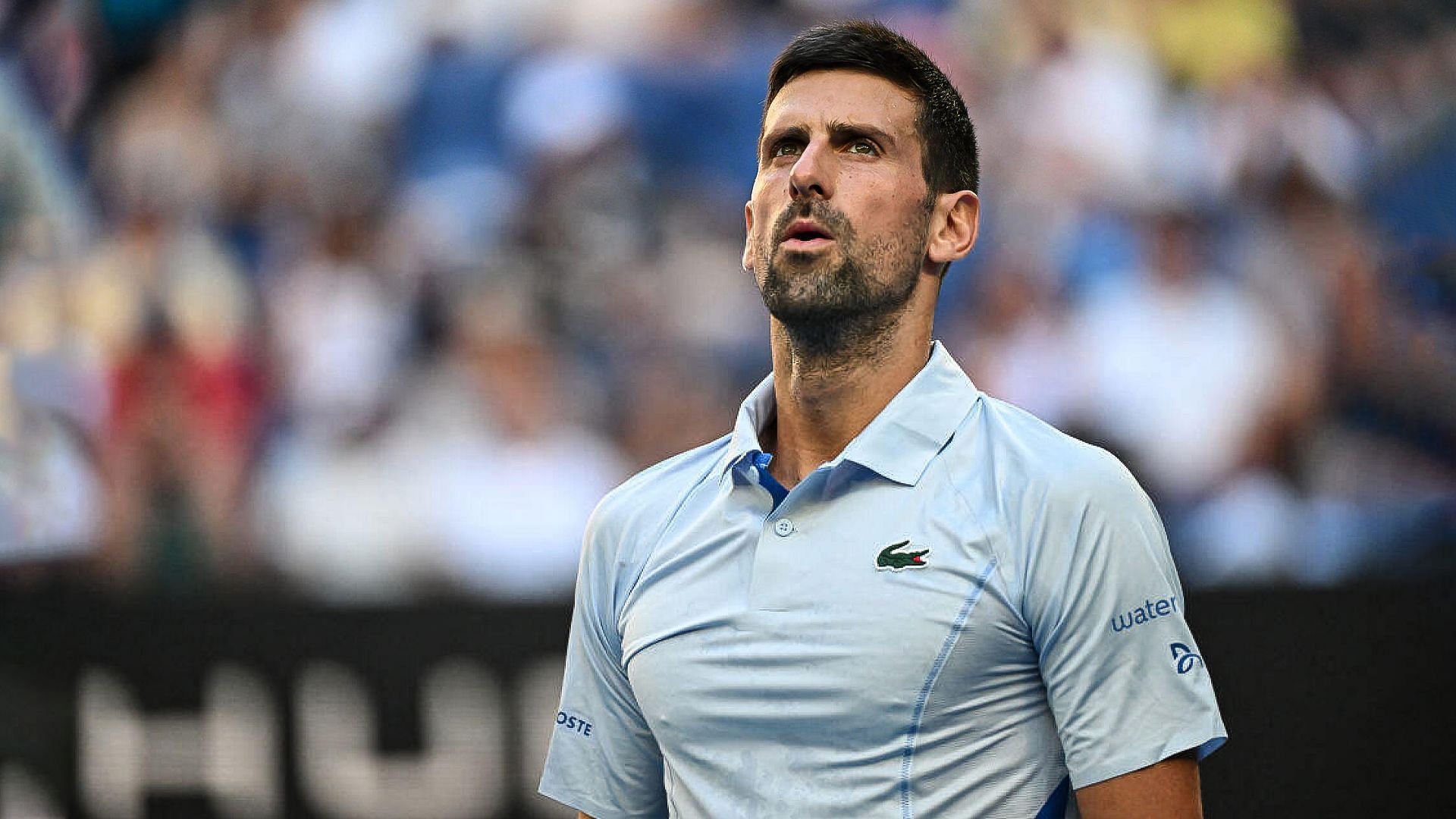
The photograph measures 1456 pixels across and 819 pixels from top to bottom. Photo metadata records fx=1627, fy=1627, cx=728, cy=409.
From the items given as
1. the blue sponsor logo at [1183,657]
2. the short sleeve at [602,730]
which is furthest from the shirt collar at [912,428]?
the blue sponsor logo at [1183,657]

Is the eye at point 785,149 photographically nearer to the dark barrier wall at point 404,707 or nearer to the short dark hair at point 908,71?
the short dark hair at point 908,71

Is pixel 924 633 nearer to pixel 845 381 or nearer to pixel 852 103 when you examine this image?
pixel 845 381

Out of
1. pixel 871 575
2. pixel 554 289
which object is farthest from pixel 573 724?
pixel 554 289

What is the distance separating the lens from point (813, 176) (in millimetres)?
1857

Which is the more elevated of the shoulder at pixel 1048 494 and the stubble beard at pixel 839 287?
the stubble beard at pixel 839 287

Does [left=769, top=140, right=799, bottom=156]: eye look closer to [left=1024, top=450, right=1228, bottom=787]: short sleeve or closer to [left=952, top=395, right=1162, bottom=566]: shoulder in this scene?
[left=952, top=395, right=1162, bottom=566]: shoulder

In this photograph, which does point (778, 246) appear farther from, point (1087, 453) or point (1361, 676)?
point (1361, 676)

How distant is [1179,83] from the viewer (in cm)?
449

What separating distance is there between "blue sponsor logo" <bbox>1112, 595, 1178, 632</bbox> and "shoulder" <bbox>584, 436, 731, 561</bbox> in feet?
1.78

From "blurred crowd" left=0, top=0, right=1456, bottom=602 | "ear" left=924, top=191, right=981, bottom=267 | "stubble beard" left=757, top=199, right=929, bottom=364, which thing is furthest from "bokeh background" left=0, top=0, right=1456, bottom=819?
"stubble beard" left=757, top=199, right=929, bottom=364

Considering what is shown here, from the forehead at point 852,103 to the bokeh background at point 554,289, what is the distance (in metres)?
2.53

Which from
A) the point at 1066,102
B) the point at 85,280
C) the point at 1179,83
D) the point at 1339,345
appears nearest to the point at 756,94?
the point at 1066,102

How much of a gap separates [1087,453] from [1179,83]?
3023 millimetres

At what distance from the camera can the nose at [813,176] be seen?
1.86m
